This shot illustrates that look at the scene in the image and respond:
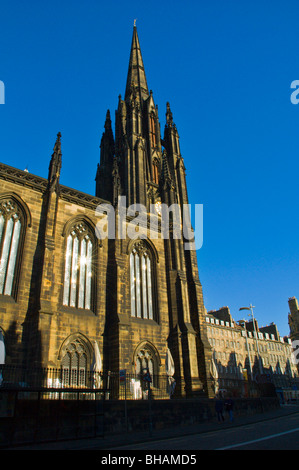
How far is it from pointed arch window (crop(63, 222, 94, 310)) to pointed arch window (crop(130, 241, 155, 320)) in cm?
358

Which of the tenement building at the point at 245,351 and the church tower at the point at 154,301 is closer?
the church tower at the point at 154,301

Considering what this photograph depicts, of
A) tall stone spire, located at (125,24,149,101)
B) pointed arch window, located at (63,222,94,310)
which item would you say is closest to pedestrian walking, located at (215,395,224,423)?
pointed arch window, located at (63,222,94,310)

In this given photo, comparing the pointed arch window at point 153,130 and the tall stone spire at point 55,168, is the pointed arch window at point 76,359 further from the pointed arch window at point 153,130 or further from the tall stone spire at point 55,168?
the pointed arch window at point 153,130

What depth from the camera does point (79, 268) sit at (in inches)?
846

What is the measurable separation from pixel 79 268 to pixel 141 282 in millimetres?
5261

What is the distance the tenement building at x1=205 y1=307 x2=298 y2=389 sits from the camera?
5475 centimetres

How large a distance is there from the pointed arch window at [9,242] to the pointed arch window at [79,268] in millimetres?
3167

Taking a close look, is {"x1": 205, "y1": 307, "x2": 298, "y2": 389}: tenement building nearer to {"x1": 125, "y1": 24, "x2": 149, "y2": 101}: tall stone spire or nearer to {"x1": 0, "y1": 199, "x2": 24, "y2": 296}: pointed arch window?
{"x1": 125, "y1": 24, "x2": 149, "y2": 101}: tall stone spire

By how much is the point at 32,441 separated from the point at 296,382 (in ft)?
237

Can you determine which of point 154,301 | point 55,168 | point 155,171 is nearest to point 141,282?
point 154,301

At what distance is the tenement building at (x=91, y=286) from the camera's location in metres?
17.7

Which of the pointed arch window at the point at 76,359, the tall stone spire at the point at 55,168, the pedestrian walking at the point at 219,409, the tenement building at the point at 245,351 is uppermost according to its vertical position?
the tall stone spire at the point at 55,168

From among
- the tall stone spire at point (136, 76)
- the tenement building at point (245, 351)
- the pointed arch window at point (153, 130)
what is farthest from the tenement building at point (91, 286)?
the tenement building at point (245, 351)
